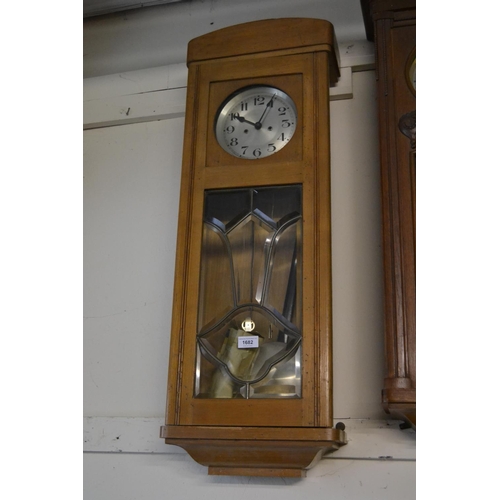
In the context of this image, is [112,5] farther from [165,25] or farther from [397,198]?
[397,198]

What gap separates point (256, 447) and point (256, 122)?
2.20 ft

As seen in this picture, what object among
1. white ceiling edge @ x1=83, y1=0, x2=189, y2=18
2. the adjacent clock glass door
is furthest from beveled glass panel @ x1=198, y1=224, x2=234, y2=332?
white ceiling edge @ x1=83, y1=0, x2=189, y2=18

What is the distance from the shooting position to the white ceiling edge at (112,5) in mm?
1766

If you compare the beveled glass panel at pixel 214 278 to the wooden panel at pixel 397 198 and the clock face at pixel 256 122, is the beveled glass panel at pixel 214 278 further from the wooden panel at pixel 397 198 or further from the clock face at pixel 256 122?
the wooden panel at pixel 397 198

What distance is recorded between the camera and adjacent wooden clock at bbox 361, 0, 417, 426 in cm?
120

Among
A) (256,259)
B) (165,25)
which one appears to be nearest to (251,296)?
(256,259)

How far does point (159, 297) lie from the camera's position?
1.54 meters

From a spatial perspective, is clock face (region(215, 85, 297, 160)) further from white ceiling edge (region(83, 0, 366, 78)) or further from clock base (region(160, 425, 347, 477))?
clock base (region(160, 425, 347, 477))

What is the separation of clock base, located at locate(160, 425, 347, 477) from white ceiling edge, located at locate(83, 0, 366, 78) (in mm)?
985

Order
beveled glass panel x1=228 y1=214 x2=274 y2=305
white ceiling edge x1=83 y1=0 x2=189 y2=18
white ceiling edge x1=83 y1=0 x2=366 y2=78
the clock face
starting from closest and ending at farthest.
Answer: beveled glass panel x1=228 y1=214 x2=274 y2=305 → the clock face → white ceiling edge x1=83 y1=0 x2=366 y2=78 → white ceiling edge x1=83 y1=0 x2=189 y2=18

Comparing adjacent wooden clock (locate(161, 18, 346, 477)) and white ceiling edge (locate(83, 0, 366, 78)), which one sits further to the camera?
white ceiling edge (locate(83, 0, 366, 78))

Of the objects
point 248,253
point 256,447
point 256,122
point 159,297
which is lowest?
point 256,447
